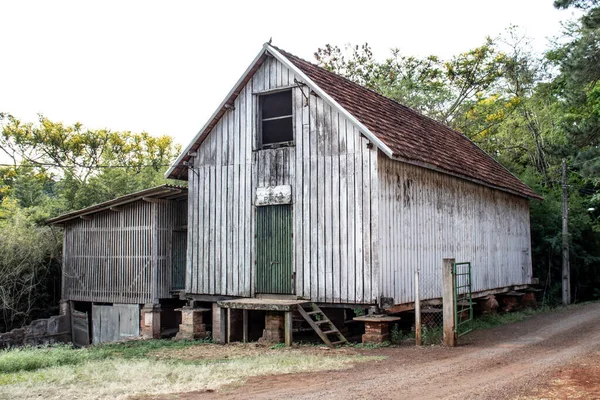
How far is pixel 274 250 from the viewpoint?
15.8m

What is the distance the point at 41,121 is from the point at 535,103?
1251 inches

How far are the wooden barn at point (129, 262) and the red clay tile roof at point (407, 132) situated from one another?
5.51 m

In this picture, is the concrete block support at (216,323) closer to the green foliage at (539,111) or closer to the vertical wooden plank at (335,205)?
the vertical wooden plank at (335,205)

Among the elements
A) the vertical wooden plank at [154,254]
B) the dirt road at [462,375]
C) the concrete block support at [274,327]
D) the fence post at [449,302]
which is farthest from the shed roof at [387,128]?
the concrete block support at [274,327]

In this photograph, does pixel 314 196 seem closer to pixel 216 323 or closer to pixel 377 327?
pixel 377 327

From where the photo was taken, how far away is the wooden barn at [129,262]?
18.4 metres

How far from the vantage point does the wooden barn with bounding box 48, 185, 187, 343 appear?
1842 centimetres

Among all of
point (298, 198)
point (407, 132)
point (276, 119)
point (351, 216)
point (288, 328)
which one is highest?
point (276, 119)

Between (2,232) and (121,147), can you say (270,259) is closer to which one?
(2,232)

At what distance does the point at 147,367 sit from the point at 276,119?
757cm

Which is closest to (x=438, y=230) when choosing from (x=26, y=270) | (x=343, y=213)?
(x=343, y=213)

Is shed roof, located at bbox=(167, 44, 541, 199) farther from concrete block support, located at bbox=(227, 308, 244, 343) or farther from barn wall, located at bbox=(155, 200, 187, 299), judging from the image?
concrete block support, located at bbox=(227, 308, 244, 343)

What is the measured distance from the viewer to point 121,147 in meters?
44.4

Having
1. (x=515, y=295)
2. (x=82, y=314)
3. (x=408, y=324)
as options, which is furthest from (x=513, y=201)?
(x=82, y=314)
